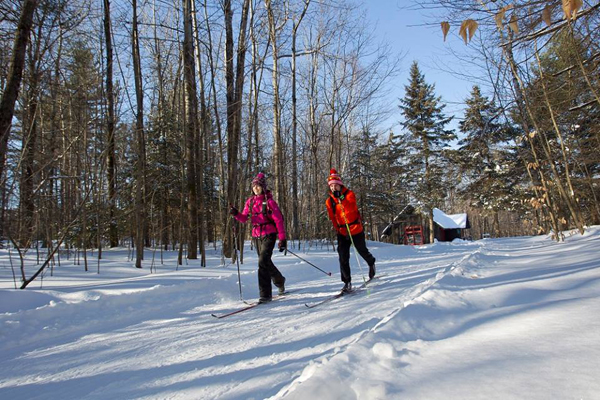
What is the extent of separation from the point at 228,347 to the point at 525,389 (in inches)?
104

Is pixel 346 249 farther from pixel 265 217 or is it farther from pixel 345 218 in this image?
pixel 265 217

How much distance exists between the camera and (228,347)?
353cm

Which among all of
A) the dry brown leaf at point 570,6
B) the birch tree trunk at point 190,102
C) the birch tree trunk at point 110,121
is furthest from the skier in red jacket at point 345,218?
the birch tree trunk at point 190,102

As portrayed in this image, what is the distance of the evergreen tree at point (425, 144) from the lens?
1441 inches

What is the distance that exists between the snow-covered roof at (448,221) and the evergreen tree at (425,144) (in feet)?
9.06

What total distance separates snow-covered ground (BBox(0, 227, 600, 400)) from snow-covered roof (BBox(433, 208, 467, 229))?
35544 millimetres

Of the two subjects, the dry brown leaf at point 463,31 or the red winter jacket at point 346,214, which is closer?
the dry brown leaf at point 463,31

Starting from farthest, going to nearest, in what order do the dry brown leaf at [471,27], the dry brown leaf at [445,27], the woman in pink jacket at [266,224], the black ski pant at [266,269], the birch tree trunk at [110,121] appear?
the birch tree trunk at [110,121], the woman in pink jacket at [266,224], the black ski pant at [266,269], the dry brown leaf at [445,27], the dry brown leaf at [471,27]

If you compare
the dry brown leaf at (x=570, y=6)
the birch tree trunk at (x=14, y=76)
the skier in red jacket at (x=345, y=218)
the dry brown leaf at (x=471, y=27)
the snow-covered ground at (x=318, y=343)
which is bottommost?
the snow-covered ground at (x=318, y=343)

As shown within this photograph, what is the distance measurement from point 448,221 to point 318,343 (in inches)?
1636

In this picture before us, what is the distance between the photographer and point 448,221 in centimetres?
4112

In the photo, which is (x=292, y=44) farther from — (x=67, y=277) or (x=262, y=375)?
(x=262, y=375)

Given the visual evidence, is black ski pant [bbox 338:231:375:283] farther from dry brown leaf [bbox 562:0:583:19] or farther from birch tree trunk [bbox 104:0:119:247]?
birch tree trunk [bbox 104:0:119:247]

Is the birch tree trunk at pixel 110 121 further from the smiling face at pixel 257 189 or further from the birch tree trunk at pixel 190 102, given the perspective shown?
the smiling face at pixel 257 189
